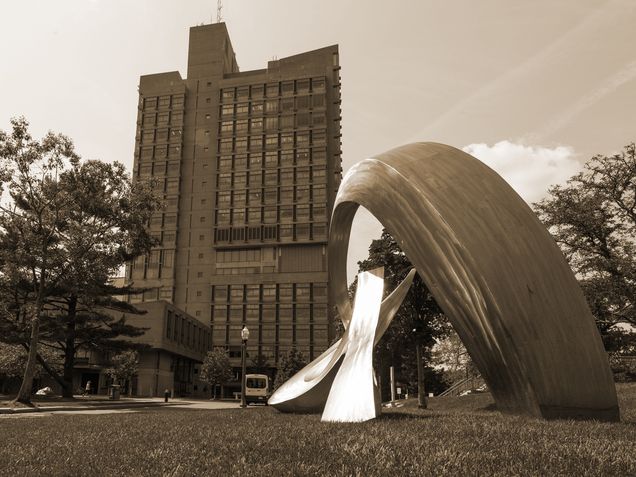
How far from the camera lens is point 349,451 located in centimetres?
532

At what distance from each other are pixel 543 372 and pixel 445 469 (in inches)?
155

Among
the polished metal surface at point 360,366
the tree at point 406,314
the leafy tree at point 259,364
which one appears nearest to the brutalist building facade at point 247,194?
the leafy tree at point 259,364

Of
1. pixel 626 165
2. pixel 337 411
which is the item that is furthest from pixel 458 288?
pixel 626 165

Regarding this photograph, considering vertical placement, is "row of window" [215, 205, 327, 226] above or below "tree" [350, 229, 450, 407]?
above

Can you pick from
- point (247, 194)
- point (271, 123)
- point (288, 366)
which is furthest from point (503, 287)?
point (271, 123)

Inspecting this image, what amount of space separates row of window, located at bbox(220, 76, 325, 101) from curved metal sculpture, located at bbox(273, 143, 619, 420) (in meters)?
86.0

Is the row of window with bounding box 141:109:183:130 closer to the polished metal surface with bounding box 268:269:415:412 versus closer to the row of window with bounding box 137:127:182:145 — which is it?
the row of window with bounding box 137:127:182:145

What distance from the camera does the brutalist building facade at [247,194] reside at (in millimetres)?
86750

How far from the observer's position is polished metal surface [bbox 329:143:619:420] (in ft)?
25.1

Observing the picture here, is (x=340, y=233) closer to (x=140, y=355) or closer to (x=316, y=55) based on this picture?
(x=140, y=355)

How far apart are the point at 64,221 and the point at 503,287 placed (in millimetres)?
23162

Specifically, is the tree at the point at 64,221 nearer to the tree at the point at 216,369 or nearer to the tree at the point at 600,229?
the tree at the point at 600,229

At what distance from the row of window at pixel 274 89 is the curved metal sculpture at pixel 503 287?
282 ft

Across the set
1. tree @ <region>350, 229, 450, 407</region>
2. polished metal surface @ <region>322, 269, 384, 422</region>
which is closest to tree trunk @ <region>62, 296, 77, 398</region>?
tree @ <region>350, 229, 450, 407</region>
